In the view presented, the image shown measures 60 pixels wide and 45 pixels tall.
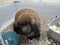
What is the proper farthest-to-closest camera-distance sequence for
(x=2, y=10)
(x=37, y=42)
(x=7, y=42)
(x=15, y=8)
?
(x=15, y=8) < (x=2, y=10) < (x=37, y=42) < (x=7, y=42)

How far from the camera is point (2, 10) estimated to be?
1.38 metres

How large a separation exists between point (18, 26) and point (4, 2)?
66cm

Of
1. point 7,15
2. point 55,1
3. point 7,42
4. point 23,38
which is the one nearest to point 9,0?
point 7,15

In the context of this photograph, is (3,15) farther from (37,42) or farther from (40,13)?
(37,42)

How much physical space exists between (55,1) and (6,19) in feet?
1.77

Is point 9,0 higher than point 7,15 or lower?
higher

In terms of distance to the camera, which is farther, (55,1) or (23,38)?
(55,1)

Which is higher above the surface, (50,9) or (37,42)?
(50,9)

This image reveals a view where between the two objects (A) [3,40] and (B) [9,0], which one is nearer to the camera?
(A) [3,40]

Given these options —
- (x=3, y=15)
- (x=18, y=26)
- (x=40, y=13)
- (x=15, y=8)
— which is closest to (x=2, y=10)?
(x=3, y=15)

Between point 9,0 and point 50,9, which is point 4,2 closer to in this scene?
point 9,0

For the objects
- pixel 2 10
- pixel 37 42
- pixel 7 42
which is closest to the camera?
pixel 7 42

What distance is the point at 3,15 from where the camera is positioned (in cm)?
141

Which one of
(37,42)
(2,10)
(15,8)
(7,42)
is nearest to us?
(7,42)
